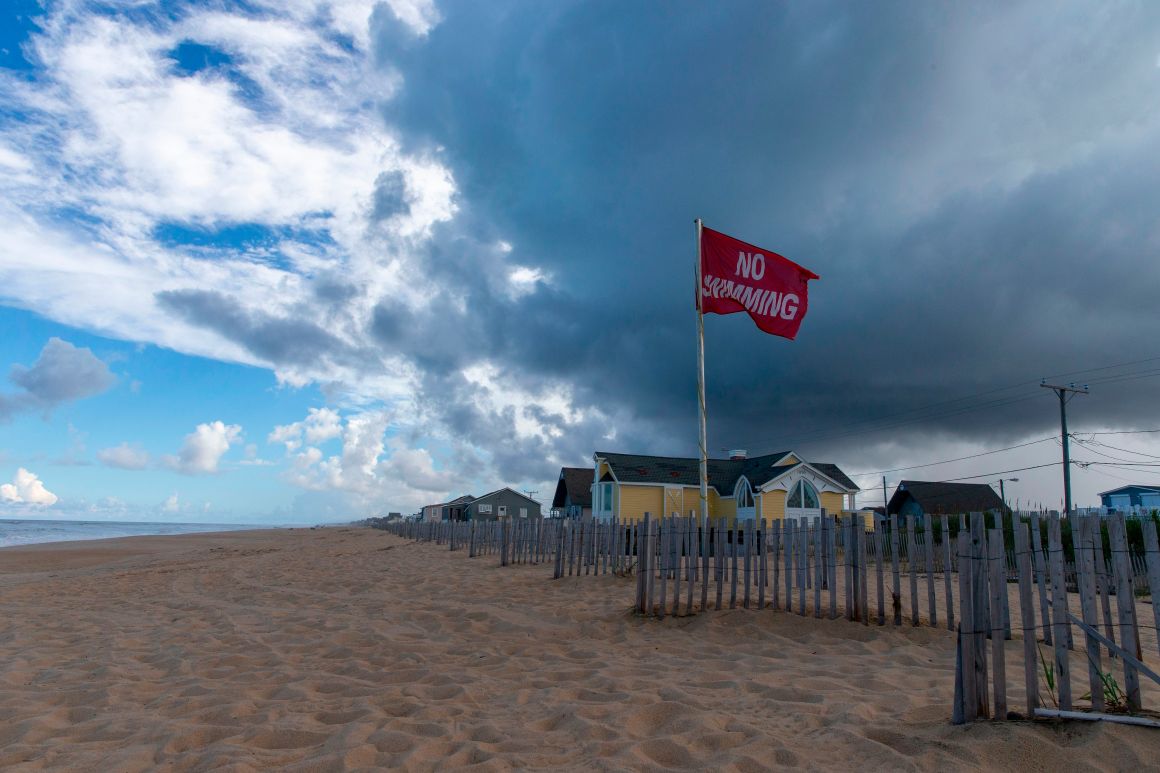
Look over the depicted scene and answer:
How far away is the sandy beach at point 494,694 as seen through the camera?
376 centimetres

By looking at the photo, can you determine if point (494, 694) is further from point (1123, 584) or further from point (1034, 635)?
point (1123, 584)

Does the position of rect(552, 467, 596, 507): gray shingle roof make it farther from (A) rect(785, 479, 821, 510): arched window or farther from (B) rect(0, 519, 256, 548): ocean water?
(B) rect(0, 519, 256, 548): ocean water

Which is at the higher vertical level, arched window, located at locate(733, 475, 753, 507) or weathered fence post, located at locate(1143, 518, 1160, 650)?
arched window, located at locate(733, 475, 753, 507)

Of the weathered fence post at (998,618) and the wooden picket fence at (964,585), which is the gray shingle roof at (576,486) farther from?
the weathered fence post at (998,618)

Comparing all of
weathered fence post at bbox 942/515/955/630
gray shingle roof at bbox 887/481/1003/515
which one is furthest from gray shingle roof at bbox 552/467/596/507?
weathered fence post at bbox 942/515/955/630

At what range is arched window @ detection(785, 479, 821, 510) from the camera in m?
32.2

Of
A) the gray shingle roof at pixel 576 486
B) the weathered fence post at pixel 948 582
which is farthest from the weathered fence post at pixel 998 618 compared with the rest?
the gray shingle roof at pixel 576 486

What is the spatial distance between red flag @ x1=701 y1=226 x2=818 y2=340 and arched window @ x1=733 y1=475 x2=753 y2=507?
22.2 metres

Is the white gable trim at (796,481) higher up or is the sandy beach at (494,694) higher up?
the white gable trim at (796,481)

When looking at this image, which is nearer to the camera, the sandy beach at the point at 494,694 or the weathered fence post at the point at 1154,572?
the sandy beach at the point at 494,694

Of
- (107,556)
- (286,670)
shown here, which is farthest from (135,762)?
(107,556)

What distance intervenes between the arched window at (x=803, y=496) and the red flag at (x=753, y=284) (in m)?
22.4

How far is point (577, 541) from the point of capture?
1328 centimetres

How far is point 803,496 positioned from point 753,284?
76.7 ft
